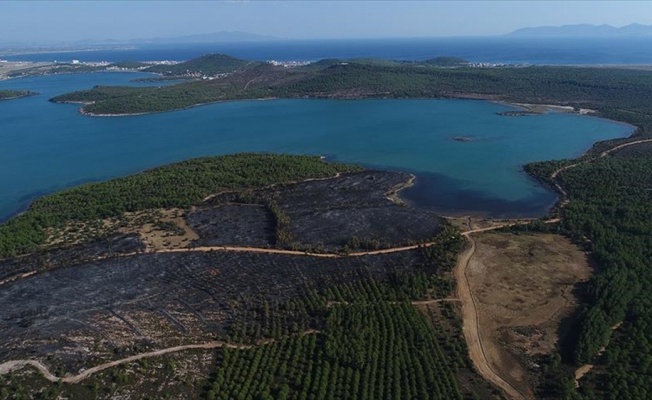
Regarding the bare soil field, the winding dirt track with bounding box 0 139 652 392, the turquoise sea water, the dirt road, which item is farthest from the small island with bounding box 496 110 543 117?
the dirt road

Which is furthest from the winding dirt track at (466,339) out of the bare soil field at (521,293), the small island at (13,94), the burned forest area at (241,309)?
the small island at (13,94)

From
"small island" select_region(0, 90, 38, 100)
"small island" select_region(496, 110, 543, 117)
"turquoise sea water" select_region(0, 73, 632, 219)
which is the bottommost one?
"turquoise sea water" select_region(0, 73, 632, 219)

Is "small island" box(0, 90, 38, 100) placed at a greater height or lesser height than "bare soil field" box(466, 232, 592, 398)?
greater

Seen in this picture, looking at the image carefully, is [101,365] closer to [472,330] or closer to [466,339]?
[466,339]

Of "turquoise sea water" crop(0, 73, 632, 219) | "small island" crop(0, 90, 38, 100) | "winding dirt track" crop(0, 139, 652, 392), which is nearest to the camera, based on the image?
"winding dirt track" crop(0, 139, 652, 392)

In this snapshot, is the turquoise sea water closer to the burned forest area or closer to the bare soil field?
the bare soil field

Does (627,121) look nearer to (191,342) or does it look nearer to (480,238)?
(480,238)
